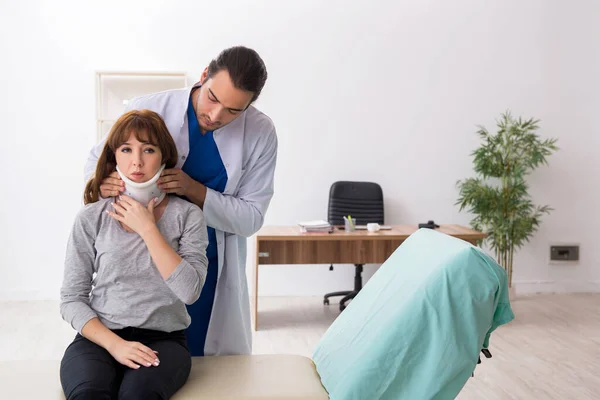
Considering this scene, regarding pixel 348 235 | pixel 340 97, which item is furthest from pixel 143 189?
pixel 340 97

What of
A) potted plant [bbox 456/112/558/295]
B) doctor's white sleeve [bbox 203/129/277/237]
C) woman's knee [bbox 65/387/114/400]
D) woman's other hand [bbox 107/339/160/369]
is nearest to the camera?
woman's knee [bbox 65/387/114/400]

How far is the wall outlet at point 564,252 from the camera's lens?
5797 mm

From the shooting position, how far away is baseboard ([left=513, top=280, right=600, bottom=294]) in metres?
5.78

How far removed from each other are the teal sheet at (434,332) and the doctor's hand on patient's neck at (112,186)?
763mm

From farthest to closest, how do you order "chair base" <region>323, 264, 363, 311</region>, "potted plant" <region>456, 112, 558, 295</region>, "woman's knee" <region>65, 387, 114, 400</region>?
"potted plant" <region>456, 112, 558, 295</region> → "chair base" <region>323, 264, 363, 311</region> → "woman's knee" <region>65, 387, 114, 400</region>

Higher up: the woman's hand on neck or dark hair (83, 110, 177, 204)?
dark hair (83, 110, 177, 204)

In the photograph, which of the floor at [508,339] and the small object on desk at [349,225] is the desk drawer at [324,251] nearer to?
the small object on desk at [349,225]

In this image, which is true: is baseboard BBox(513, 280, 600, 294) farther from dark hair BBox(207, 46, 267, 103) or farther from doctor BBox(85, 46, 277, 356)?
dark hair BBox(207, 46, 267, 103)

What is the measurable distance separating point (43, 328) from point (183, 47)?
2.36m

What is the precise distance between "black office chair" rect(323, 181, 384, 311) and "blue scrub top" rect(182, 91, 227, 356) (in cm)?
318

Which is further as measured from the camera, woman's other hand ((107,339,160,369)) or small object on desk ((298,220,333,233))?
small object on desk ((298,220,333,233))

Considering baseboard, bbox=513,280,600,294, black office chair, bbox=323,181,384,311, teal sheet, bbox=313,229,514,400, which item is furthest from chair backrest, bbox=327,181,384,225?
teal sheet, bbox=313,229,514,400

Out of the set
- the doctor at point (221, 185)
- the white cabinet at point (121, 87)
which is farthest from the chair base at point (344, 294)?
the doctor at point (221, 185)

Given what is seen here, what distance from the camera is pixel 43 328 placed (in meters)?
4.49
